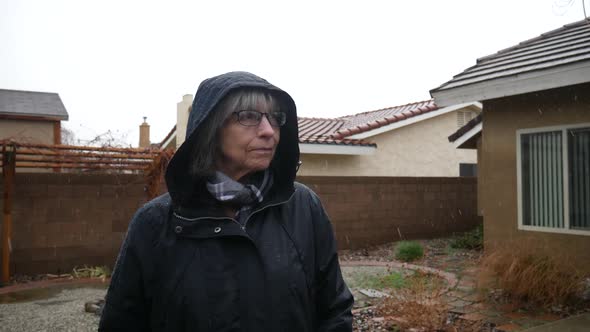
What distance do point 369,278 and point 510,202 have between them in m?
2.47

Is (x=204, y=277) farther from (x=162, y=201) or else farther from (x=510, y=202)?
(x=510, y=202)

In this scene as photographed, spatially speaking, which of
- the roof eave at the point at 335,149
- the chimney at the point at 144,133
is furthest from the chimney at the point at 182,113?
the chimney at the point at 144,133

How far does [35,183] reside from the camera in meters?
7.55

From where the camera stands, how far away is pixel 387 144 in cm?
1360

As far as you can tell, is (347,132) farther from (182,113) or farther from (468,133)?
(182,113)

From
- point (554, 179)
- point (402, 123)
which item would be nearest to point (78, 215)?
point (554, 179)

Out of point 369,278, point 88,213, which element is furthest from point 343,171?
point 88,213

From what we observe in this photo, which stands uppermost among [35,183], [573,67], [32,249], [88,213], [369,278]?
[573,67]

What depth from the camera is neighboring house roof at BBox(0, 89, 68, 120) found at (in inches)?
527

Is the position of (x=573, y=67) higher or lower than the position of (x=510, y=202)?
higher

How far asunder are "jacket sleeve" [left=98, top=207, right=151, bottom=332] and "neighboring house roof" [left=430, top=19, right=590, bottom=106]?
19.5 feet

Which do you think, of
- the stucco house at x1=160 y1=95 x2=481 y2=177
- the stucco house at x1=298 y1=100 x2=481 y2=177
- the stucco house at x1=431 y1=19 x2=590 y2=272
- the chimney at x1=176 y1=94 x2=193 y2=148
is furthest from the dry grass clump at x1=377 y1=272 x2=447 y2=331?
the chimney at x1=176 y1=94 x2=193 y2=148

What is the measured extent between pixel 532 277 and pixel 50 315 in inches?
221

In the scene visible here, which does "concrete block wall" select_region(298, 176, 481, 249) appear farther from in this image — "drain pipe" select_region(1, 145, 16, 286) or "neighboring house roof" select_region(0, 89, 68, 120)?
"neighboring house roof" select_region(0, 89, 68, 120)
